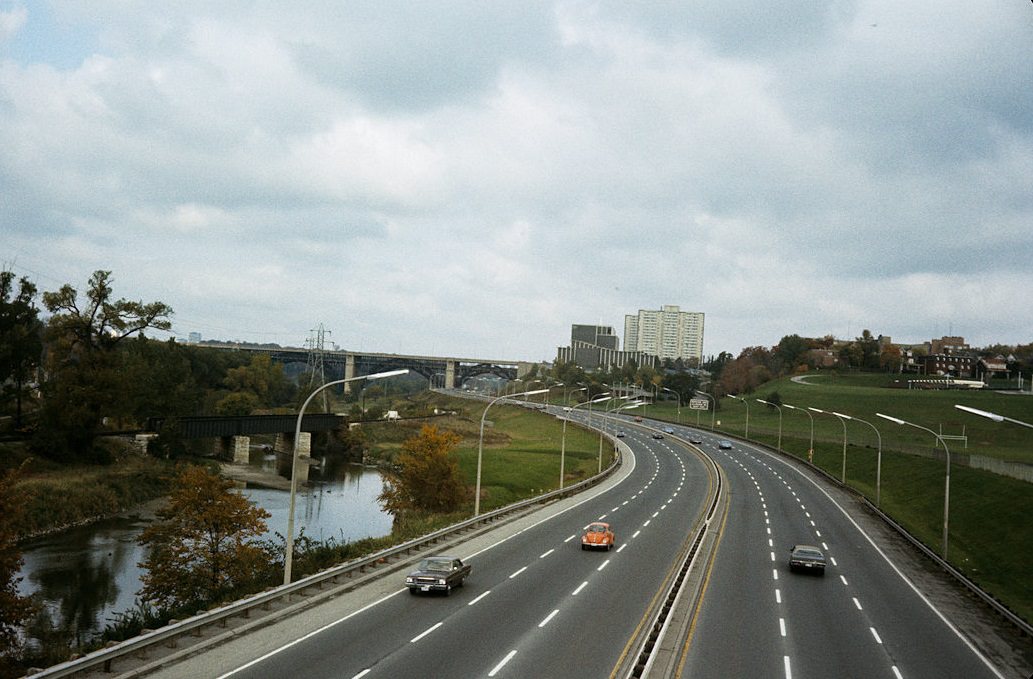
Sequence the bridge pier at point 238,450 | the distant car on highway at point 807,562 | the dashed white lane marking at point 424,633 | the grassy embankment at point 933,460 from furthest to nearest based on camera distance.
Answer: the bridge pier at point 238,450 < the grassy embankment at point 933,460 < the distant car on highway at point 807,562 < the dashed white lane marking at point 424,633

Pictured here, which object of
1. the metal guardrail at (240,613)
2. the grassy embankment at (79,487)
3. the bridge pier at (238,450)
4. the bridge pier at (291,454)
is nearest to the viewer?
the metal guardrail at (240,613)

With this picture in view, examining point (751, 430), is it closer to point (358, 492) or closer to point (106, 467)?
point (358, 492)

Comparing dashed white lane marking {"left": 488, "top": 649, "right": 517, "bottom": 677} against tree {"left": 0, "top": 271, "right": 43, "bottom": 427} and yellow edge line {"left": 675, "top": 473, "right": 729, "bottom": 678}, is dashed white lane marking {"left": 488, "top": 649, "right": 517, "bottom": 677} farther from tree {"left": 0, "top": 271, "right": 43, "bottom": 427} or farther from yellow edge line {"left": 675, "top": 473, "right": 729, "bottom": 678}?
tree {"left": 0, "top": 271, "right": 43, "bottom": 427}

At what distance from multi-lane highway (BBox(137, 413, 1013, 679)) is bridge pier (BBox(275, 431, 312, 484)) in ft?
190

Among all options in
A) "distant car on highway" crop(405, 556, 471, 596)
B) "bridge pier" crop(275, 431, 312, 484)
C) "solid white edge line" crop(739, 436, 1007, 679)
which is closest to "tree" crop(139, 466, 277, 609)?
"distant car on highway" crop(405, 556, 471, 596)

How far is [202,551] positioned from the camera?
39.7 metres

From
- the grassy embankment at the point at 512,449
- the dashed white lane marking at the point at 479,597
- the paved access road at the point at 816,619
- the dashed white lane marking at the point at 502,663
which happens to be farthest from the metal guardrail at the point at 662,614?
the grassy embankment at the point at 512,449

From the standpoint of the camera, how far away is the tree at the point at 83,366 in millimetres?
71750

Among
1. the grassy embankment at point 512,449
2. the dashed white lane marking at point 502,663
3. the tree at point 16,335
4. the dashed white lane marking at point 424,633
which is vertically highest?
the tree at point 16,335

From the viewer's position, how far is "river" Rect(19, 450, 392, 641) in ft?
132

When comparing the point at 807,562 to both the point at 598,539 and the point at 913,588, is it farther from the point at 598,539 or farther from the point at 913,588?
the point at 598,539

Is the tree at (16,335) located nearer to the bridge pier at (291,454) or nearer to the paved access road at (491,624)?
the bridge pier at (291,454)

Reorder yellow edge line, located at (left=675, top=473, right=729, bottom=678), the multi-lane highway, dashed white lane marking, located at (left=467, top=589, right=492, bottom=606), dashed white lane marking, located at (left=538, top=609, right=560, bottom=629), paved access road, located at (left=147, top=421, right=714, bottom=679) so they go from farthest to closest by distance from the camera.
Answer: dashed white lane marking, located at (left=467, top=589, right=492, bottom=606) → dashed white lane marking, located at (left=538, top=609, right=560, bottom=629) → yellow edge line, located at (left=675, top=473, right=729, bottom=678) → the multi-lane highway → paved access road, located at (left=147, top=421, right=714, bottom=679)

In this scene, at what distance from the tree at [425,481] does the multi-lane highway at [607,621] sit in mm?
15641
